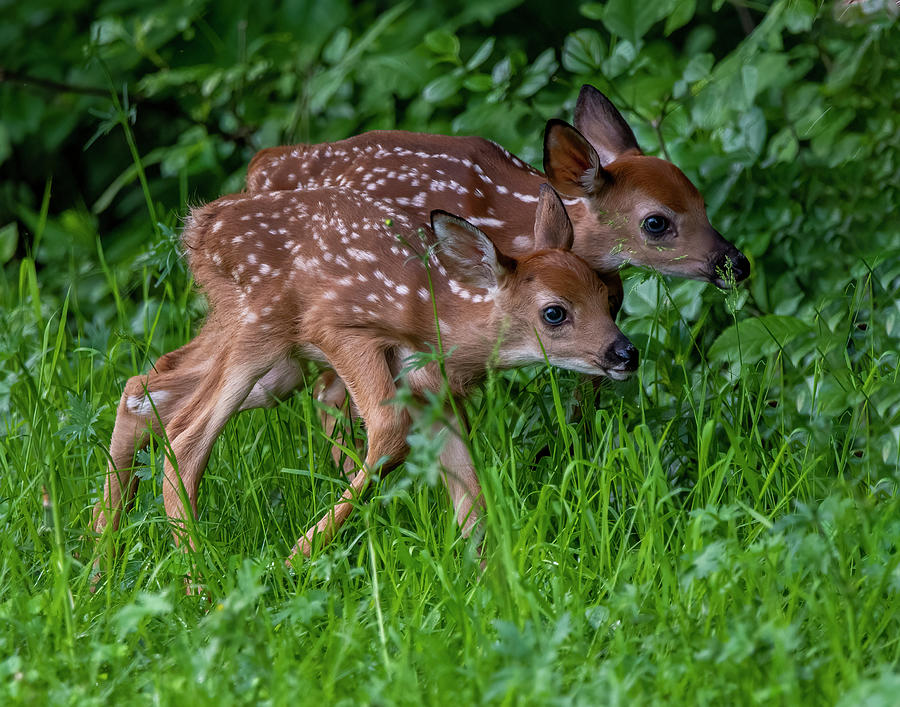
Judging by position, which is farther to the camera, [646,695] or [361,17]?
[361,17]

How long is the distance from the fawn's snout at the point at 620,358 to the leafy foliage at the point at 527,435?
175 millimetres

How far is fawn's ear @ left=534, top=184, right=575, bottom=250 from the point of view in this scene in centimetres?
385

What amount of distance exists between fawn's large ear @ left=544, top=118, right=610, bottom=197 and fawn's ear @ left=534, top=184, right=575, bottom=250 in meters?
0.26

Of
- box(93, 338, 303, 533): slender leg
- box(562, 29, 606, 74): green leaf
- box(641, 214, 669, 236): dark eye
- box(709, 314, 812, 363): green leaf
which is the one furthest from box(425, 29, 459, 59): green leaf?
box(709, 314, 812, 363): green leaf

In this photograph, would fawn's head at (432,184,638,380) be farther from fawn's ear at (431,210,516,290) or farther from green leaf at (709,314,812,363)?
green leaf at (709,314,812,363)

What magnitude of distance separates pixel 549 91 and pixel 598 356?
7.98ft

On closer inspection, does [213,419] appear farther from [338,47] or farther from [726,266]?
[338,47]

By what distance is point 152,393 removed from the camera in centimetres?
423

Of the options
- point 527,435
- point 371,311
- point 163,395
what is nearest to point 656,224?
point 527,435

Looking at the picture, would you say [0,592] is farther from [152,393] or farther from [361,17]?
[361,17]

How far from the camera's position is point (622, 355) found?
A: 3.63 meters

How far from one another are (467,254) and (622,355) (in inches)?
20.1

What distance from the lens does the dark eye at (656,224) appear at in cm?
407

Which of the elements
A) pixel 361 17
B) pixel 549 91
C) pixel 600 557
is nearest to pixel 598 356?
pixel 600 557
